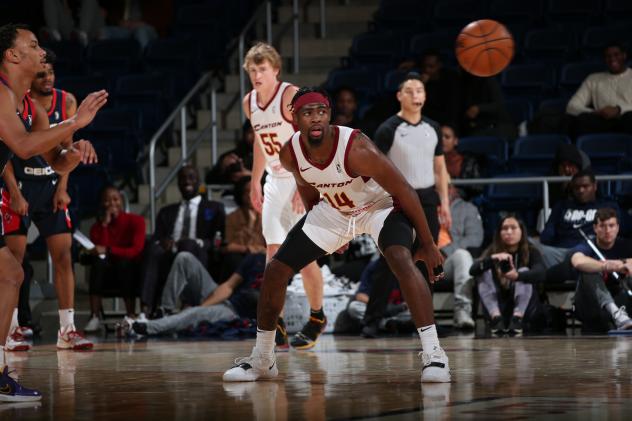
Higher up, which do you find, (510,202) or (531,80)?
(531,80)

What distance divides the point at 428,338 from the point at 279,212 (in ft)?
8.36

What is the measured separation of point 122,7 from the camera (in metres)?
18.1

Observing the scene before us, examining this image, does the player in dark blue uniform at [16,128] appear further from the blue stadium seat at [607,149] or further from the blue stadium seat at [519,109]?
the blue stadium seat at [519,109]

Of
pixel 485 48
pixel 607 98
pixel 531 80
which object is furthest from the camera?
pixel 531 80

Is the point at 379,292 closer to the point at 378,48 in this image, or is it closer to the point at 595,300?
the point at 595,300

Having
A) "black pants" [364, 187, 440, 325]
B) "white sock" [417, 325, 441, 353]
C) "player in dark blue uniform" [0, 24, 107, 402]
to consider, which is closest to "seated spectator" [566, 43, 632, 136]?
"black pants" [364, 187, 440, 325]

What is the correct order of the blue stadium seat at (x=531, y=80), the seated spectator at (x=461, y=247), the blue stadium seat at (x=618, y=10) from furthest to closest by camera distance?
the blue stadium seat at (x=618, y=10) < the blue stadium seat at (x=531, y=80) < the seated spectator at (x=461, y=247)

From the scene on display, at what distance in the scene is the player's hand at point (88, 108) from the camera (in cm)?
489

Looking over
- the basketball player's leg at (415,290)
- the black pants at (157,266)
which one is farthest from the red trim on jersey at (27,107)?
the black pants at (157,266)

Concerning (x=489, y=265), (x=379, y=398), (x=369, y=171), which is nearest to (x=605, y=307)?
(x=489, y=265)

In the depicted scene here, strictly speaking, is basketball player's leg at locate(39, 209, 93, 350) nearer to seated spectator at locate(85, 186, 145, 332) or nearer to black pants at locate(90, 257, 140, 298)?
seated spectator at locate(85, 186, 145, 332)

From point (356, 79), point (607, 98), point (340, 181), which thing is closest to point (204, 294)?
point (356, 79)

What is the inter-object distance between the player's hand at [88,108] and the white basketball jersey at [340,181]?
1046 millimetres

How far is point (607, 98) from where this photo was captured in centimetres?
1154
